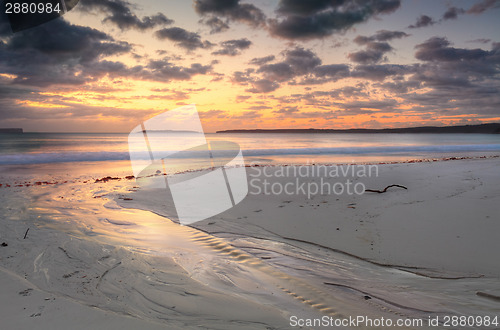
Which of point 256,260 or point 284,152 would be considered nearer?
point 256,260

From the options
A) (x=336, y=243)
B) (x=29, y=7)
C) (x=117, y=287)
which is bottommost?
(x=336, y=243)

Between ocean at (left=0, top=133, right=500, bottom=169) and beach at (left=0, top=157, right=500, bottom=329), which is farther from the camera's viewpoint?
ocean at (left=0, top=133, right=500, bottom=169)

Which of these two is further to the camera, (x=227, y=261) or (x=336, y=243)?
(x=336, y=243)

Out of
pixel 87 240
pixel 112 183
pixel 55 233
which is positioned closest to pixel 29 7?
pixel 55 233

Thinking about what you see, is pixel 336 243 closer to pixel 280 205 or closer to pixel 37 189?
pixel 280 205

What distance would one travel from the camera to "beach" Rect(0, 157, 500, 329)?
2.62m

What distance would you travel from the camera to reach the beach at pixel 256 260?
2625 mm

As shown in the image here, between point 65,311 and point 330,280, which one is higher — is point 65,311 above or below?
above

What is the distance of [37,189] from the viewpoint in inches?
371

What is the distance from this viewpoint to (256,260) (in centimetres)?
414

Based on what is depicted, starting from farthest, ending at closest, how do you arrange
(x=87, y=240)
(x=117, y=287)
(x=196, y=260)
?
1. (x=87, y=240)
2. (x=196, y=260)
3. (x=117, y=287)

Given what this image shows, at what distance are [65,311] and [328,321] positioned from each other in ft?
7.51

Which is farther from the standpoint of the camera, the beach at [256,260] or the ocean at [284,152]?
the ocean at [284,152]

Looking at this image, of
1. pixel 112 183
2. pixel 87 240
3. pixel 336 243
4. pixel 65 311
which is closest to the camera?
pixel 65 311
